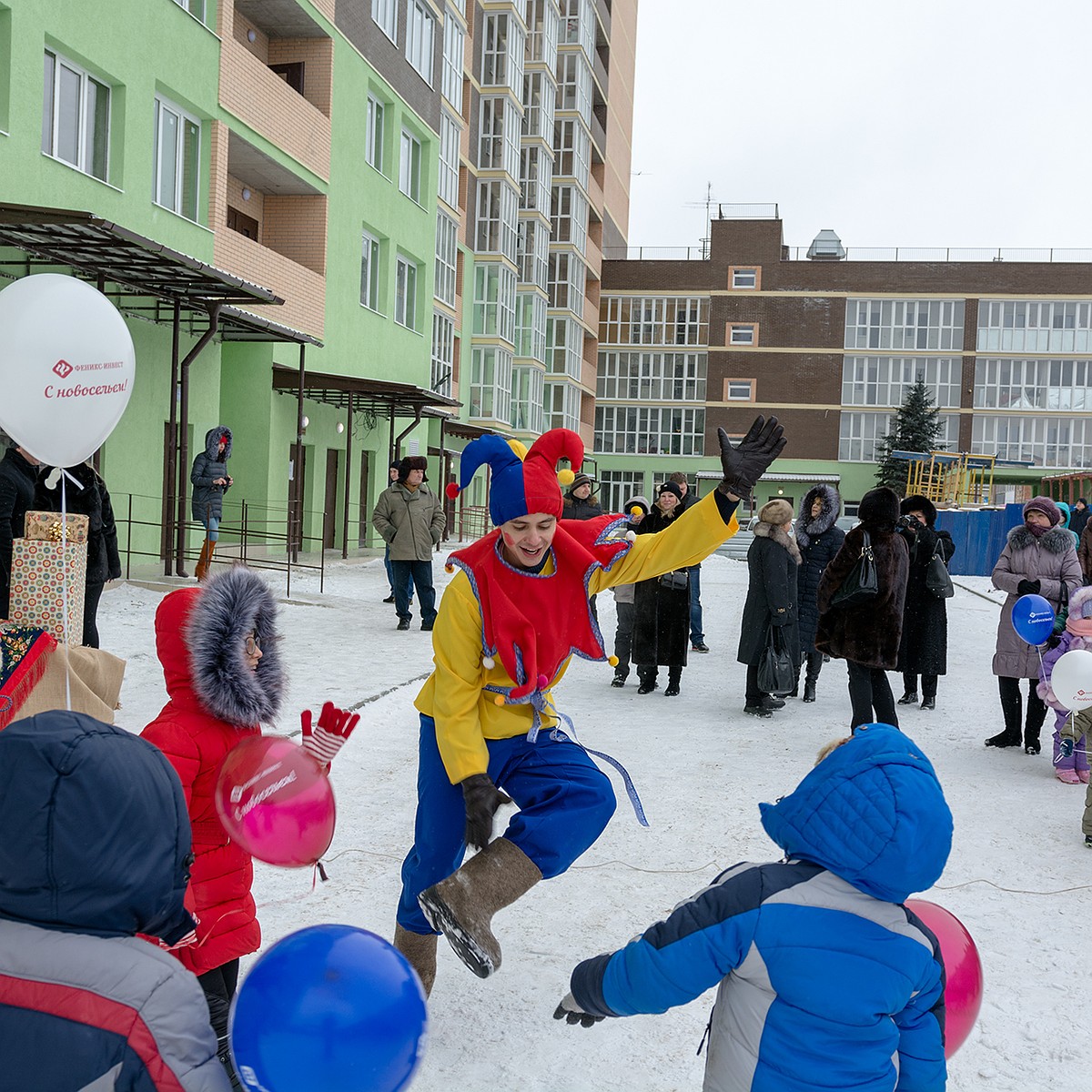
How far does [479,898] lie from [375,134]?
2504cm

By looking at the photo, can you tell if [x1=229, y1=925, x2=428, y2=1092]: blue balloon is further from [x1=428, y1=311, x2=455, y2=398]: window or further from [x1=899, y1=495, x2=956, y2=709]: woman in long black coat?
[x1=428, y1=311, x2=455, y2=398]: window

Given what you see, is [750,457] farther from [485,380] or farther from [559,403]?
[559,403]

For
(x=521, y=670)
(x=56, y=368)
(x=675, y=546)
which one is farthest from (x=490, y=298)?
(x=521, y=670)

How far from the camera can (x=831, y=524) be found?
9.70 m

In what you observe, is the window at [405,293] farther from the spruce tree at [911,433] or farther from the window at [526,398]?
the spruce tree at [911,433]

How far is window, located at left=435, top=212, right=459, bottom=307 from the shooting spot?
3089cm

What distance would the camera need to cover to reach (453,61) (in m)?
30.5

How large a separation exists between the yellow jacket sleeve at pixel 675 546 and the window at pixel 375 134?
23.2 metres

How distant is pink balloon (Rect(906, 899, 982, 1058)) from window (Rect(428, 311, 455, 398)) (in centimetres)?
2915

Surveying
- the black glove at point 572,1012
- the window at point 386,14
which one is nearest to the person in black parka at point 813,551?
the black glove at point 572,1012

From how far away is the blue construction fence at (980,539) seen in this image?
30016 mm

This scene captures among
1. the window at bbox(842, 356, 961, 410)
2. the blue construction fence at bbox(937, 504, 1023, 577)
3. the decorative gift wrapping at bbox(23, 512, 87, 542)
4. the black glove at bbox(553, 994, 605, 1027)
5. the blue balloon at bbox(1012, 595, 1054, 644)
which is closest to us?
the black glove at bbox(553, 994, 605, 1027)

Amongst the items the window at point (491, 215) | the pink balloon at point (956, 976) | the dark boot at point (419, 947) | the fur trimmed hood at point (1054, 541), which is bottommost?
the dark boot at point (419, 947)

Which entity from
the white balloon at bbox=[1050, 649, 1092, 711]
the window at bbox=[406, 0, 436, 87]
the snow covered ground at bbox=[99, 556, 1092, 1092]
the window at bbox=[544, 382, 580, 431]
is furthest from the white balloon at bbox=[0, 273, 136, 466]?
the window at bbox=[544, 382, 580, 431]
